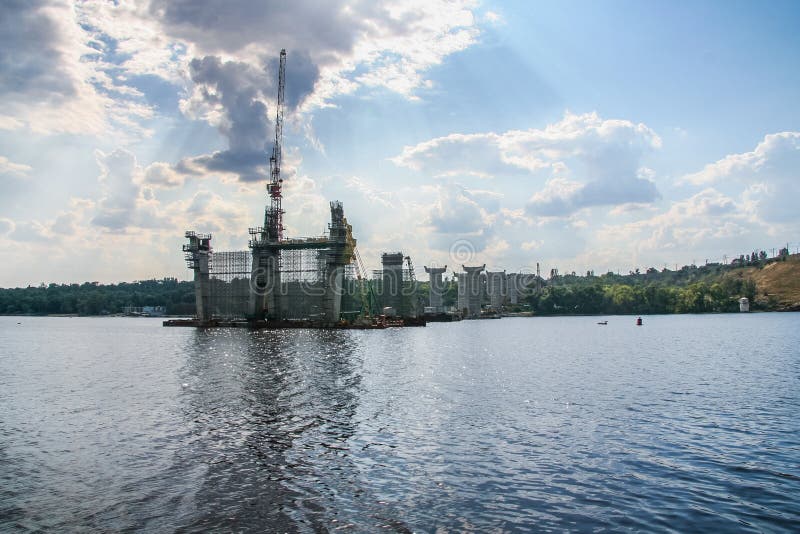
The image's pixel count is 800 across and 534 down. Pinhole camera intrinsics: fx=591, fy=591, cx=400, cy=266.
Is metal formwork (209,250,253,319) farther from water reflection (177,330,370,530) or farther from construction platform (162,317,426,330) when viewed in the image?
water reflection (177,330,370,530)

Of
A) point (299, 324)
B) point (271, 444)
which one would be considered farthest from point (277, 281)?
point (271, 444)

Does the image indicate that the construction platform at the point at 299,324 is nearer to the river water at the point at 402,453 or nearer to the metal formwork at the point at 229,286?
the metal formwork at the point at 229,286

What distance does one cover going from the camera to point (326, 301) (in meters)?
159

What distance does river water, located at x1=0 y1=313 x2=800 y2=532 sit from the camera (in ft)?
64.4

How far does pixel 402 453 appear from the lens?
27.6 meters

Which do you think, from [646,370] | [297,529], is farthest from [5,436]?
[646,370]

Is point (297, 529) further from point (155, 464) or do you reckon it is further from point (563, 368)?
point (563, 368)

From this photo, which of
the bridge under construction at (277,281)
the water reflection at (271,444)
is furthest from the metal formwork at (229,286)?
the water reflection at (271,444)

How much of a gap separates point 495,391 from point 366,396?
1039 cm

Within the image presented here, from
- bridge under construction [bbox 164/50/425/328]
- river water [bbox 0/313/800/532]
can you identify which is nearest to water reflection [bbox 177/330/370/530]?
river water [bbox 0/313/800/532]

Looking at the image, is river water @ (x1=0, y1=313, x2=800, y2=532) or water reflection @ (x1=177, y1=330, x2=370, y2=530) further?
water reflection @ (x1=177, y1=330, x2=370, y2=530)

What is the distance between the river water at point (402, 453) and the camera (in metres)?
19.6

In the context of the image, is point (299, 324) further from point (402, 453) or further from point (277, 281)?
point (402, 453)

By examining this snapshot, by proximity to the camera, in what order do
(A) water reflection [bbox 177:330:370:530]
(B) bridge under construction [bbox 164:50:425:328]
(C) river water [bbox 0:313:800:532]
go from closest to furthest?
(C) river water [bbox 0:313:800:532] < (A) water reflection [bbox 177:330:370:530] < (B) bridge under construction [bbox 164:50:425:328]
